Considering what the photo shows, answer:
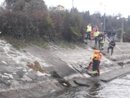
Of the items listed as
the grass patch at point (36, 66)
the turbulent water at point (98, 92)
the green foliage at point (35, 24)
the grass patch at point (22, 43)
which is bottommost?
the turbulent water at point (98, 92)

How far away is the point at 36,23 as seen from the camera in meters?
12.9

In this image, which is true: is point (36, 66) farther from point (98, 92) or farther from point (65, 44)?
point (65, 44)

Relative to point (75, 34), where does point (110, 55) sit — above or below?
below

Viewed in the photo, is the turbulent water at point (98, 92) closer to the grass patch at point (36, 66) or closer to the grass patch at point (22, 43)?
the grass patch at point (36, 66)

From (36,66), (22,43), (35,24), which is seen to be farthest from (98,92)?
(35,24)

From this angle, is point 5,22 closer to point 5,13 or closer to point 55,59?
point 5,13

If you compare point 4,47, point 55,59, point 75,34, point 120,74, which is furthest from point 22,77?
point 75,34

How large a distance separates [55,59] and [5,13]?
430 centimetres

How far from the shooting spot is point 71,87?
8.91 meters

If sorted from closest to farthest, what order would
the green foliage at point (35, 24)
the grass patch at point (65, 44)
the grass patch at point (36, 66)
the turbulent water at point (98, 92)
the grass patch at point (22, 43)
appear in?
the turbulent water at point (98, 92) → the grass patch at point (36, 66) → the grass patch at point (22, 43) → the green foliage at point (35, 24) → the grass patch at point (65, 44)

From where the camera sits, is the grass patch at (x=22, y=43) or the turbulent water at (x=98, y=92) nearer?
the turbulent water at (x=98, y=92)

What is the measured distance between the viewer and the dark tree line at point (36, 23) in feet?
36.5

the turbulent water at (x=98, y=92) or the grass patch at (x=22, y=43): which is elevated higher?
the grass patch at (x=22, y=43)

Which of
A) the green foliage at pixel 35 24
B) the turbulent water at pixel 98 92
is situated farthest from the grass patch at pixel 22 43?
the turbulent water at pixel 98 92
